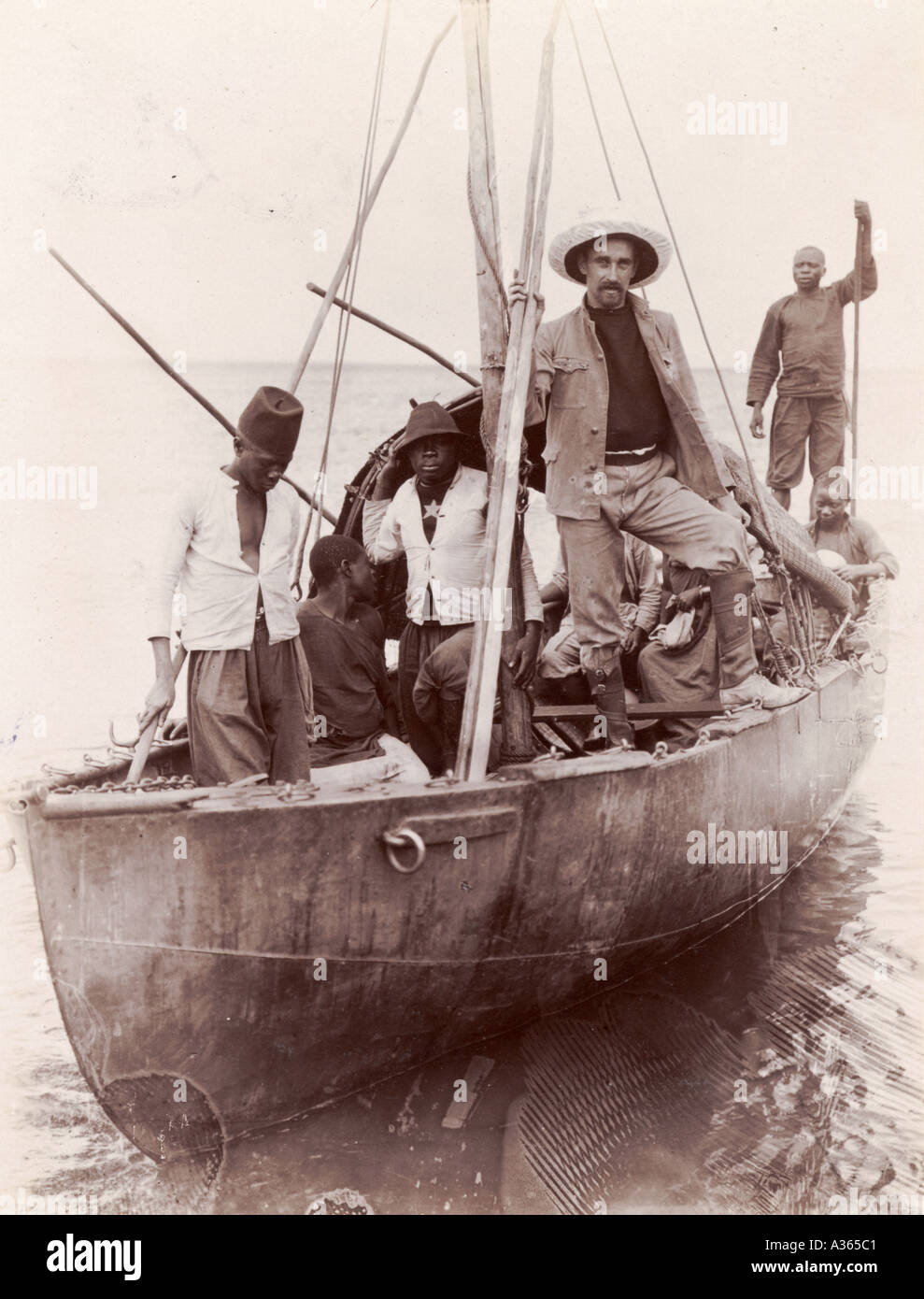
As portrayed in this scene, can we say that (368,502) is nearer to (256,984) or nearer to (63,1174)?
(256,984)

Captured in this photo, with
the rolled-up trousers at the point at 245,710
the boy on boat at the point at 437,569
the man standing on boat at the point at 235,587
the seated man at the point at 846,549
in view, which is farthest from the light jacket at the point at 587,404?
the seated man at the point at 846,549

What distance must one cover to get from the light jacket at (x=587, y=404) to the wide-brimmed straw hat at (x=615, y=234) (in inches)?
5.4

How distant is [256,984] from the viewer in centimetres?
399

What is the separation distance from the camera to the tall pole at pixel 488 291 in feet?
15.4

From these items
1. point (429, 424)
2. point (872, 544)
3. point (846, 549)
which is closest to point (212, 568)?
point (429, 424)

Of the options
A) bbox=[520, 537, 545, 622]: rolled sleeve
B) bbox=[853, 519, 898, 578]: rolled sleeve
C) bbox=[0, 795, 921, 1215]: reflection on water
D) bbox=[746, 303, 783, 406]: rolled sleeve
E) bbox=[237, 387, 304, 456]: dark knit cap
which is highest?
bbox=[746, 303, 783, 406]: rolled sleeve

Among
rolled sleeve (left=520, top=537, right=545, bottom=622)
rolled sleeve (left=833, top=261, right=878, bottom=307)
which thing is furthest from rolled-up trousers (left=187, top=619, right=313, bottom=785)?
rolled sleeve (left=833, top=261, right=878, bottom=307)

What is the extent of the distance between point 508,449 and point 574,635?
78.6 inches

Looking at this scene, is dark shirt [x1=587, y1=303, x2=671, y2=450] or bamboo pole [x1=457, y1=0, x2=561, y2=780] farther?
dark shirt [x1=587, y1=303, x2=671, y2=450]

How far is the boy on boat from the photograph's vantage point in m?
5.37

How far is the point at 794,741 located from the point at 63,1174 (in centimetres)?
373

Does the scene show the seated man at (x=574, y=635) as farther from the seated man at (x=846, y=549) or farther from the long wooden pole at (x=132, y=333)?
the long wooden pole at (x=132, y=333)

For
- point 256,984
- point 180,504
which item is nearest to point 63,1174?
point 256,984

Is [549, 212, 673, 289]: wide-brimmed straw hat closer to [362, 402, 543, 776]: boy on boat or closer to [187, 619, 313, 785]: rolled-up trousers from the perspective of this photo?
[362, 402, 543, 776]: boy on boat
